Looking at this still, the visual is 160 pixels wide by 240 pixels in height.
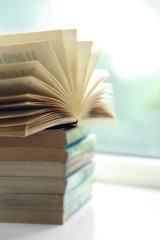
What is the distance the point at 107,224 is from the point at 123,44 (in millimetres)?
548

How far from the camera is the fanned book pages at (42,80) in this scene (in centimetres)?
59

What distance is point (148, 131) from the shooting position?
98cm

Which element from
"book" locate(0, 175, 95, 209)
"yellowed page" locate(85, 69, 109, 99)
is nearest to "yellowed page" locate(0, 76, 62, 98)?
"yellowed page" locate(85, 69, 109, 99)

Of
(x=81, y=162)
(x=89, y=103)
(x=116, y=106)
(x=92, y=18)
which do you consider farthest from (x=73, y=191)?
(x=92, y=18)

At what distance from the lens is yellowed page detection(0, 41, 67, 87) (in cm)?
58

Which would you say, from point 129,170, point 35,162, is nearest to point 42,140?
point 35,162

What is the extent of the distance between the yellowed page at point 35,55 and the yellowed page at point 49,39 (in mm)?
26

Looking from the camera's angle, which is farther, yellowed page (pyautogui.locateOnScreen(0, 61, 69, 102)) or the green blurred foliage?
the green blurred foliage

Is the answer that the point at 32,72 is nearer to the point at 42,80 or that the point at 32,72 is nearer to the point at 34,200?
the point at 42,80

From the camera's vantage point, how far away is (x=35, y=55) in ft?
1.98

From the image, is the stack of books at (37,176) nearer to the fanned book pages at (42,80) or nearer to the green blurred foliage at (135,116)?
the fanned book pages at (42,80)

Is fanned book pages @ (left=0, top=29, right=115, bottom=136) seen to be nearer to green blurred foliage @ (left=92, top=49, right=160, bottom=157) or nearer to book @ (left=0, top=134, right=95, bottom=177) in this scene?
book @ (left=0, top=134, right=95, bottom=177)

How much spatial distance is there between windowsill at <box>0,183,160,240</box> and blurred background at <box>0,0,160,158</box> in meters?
0.22

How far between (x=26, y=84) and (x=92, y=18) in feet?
1.58
